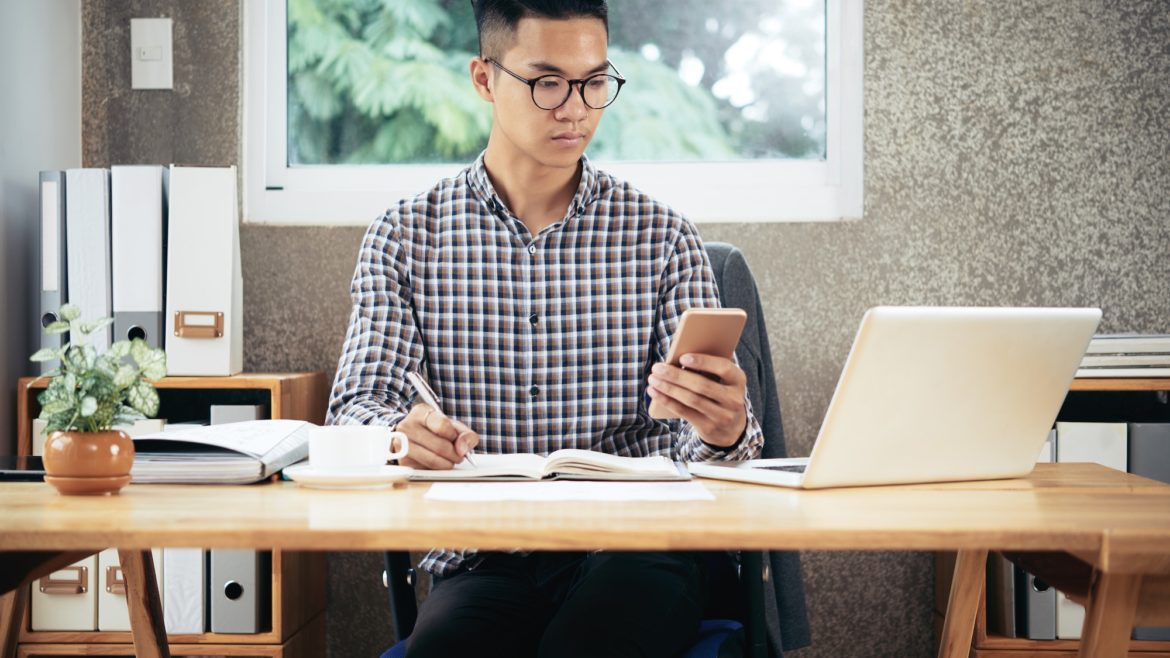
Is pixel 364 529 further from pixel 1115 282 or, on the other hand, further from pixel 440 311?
pixel 1115 282

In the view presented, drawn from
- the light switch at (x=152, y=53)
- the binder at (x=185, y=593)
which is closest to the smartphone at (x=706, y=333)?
the binder at (x=185, y=593)

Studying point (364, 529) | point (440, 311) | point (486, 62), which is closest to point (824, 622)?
point (440, 311)

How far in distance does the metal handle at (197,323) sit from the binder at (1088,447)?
5.19 ft

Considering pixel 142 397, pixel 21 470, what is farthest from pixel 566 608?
pixel 21 470

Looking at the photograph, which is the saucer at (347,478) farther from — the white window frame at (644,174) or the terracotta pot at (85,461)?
the white window frame at (644,174)

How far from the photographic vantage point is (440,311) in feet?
5.25

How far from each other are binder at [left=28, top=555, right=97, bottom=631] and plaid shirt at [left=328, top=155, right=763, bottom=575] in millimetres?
819

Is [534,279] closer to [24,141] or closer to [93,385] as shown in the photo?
[93,385]

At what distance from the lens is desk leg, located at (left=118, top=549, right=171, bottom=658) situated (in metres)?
1.29

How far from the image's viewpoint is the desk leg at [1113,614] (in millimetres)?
840

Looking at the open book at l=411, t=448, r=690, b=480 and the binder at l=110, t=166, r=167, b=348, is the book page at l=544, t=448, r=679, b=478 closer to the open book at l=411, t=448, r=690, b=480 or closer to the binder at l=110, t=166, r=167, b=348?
the open book at l=411, t=448, r=690, b=480

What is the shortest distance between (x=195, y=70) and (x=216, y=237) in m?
0.53

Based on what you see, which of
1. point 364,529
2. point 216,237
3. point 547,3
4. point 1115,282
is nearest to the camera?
point 364,529

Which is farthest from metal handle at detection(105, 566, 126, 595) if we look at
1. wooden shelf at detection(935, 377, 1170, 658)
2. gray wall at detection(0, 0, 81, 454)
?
wooden shelf at detection(935, 377, 1170, 658)
